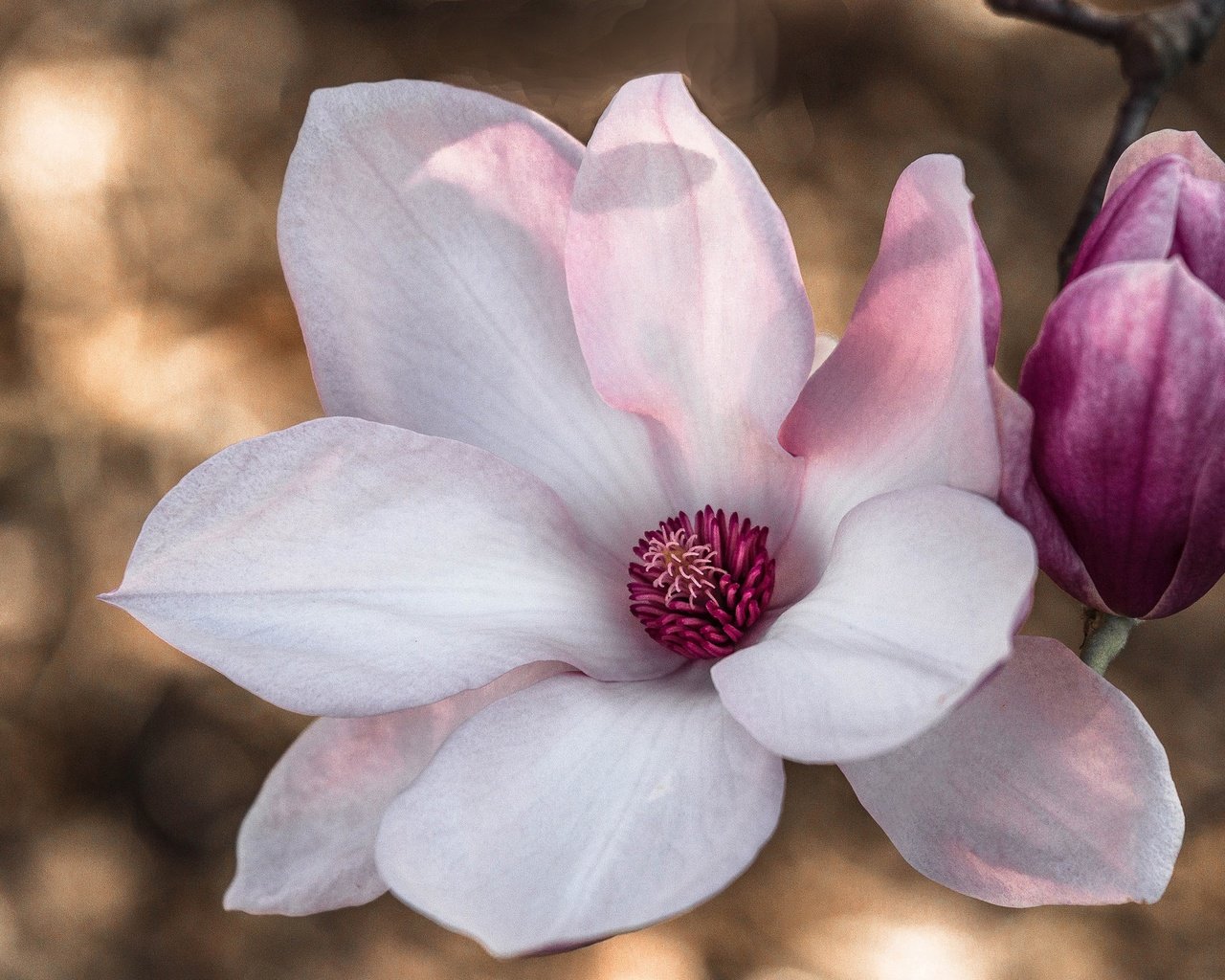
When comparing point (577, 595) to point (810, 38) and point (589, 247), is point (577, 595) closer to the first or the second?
point (589, 247)

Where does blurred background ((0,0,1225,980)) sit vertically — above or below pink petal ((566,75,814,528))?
below

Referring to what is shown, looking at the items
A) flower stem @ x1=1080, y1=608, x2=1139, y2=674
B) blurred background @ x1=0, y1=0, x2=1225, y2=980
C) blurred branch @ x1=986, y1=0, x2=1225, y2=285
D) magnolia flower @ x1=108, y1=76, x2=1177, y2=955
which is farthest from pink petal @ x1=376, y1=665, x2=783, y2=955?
blurred background @ x1=0, y1=0, x2=1225, y2=980

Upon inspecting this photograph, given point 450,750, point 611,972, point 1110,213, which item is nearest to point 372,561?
point 450,750

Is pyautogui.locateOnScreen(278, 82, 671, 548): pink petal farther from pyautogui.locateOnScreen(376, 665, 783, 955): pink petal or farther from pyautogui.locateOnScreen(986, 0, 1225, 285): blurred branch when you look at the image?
pyautogui.locateOnScreen(986, 0, 1225, 285): blurred branch

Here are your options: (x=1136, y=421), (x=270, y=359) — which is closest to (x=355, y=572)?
(x=1136, y=421)

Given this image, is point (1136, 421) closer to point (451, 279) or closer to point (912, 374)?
point (912, 374)

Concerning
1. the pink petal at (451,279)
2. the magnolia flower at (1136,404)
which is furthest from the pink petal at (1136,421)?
the pink petal at (451,279)
